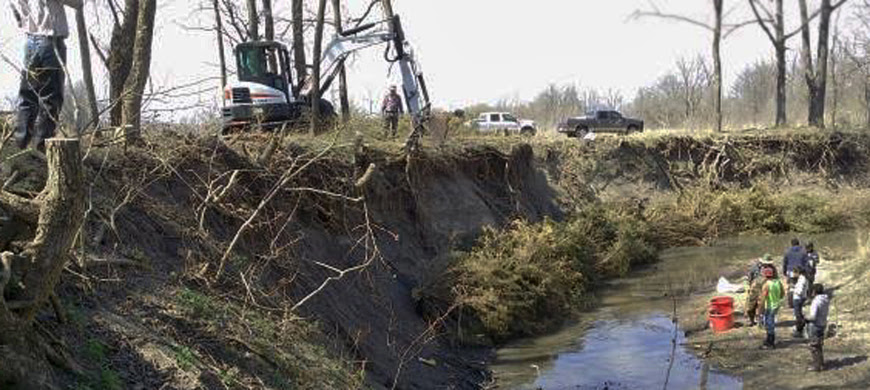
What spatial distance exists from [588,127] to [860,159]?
42.5 feet

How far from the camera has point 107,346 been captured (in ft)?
23.5

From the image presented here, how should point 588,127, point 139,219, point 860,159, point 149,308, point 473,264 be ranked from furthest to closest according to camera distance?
point 588,127 → point 860,159 → point 473,264 → point 139,219 → point 149,308

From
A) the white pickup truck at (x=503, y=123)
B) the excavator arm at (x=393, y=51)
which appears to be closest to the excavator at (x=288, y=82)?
the excavator arm at (x=393, y=51)

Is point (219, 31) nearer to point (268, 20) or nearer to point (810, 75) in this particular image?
point (268, 20)

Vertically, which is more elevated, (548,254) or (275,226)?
(275,226)

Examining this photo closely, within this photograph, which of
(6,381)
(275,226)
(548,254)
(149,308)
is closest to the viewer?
(6,381)

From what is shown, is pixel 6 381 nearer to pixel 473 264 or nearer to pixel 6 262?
pixel 6 262

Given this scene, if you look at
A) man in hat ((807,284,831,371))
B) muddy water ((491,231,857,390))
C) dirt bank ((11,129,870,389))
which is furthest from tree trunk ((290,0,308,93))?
A: man in hat ((807,284,831,371))

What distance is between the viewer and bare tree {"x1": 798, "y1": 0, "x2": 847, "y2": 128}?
1661 inches

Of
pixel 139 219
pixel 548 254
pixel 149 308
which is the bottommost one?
pixel 548 254

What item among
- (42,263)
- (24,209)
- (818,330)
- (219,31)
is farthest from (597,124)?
(42,263)

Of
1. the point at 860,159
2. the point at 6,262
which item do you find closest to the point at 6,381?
the point at 6,262

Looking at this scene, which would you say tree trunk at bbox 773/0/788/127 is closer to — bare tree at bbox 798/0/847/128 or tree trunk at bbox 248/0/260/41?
bare tree at bbox 798/0/847/128

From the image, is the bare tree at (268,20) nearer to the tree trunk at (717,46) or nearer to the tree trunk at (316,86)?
the tree trunk at (316,86)
